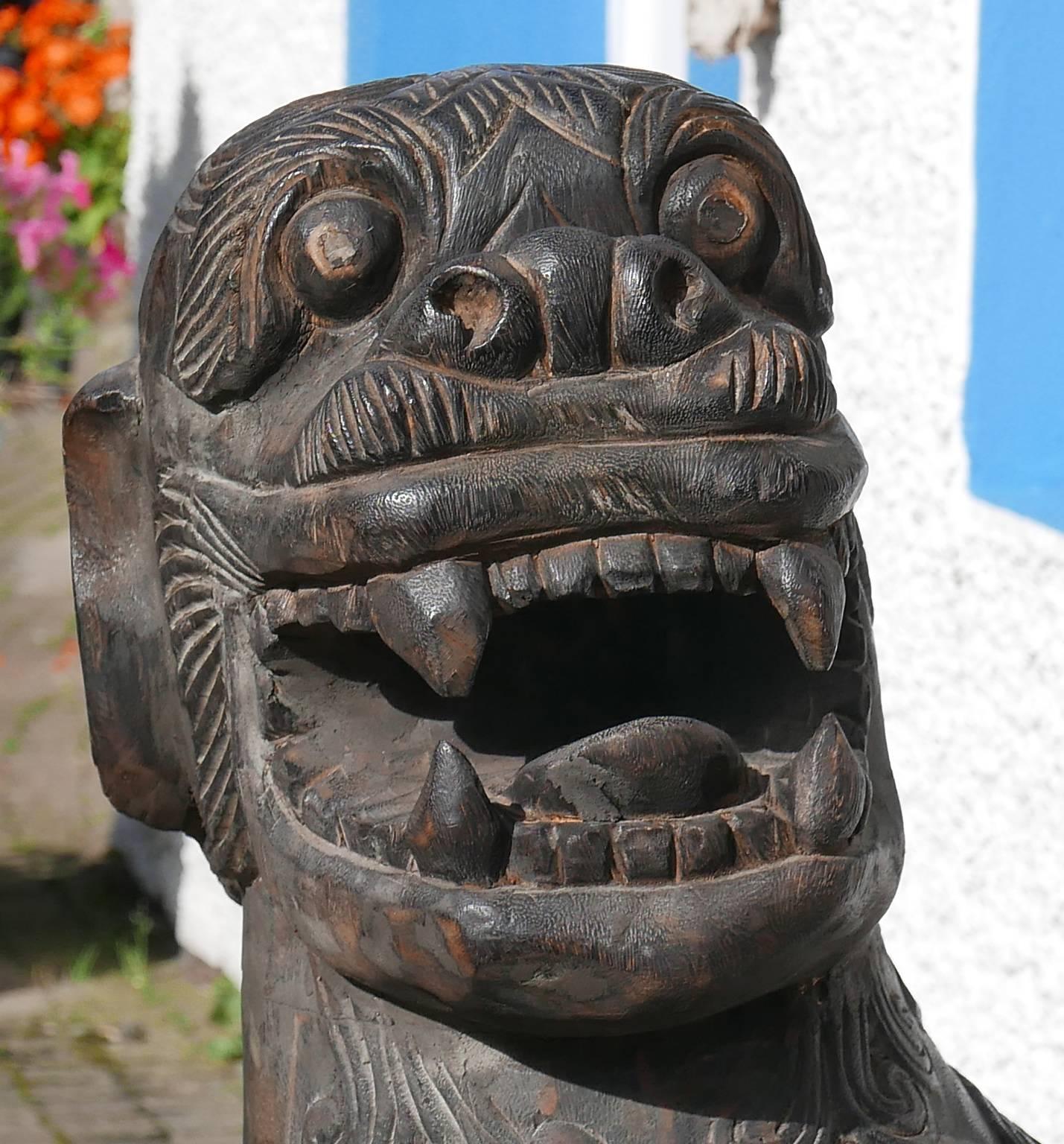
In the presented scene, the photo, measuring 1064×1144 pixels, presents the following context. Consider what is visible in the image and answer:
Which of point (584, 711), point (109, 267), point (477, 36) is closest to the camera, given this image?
point (584, 711)

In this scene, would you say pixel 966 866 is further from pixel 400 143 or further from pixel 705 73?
pixel 400 143

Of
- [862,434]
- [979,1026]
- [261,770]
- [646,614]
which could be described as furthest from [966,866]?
[261,770]

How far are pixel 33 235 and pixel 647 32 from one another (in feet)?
8.70

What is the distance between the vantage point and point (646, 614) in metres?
1.39

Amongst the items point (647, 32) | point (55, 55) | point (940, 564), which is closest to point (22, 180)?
point (55, 55)

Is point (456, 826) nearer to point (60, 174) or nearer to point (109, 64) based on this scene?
point (60, 174)

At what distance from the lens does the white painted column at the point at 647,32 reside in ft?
9.36

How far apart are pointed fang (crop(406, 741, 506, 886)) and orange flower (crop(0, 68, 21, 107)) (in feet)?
17.4

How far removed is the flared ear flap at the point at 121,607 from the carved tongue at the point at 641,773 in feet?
1.32

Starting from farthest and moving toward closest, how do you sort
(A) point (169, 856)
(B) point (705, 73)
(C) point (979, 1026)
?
1. (A) point (169, 856)
2. (B) point (705, 73)
3. (C) point (979, 1026)

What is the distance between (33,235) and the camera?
497cm

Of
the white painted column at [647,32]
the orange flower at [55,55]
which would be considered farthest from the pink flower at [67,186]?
the white painted column at [647,32]

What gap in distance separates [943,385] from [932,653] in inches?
15.4

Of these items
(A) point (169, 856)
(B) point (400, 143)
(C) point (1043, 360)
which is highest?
(B) point (400, 143)
